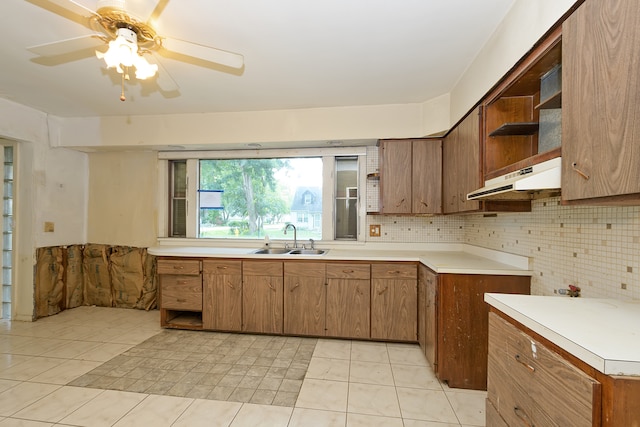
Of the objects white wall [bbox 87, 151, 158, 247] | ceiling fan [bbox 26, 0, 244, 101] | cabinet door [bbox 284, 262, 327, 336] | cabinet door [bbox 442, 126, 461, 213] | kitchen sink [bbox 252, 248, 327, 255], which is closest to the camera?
ceiling fan [bbox 26, 0, 244, 101]

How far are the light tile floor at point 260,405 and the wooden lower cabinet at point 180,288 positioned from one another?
468 millimetres

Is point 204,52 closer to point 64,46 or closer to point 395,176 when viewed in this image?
point 64,46

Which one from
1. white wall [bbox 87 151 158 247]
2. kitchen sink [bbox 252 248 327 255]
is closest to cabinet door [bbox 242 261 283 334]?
kitchen sink [bbox 252 248 327 255]

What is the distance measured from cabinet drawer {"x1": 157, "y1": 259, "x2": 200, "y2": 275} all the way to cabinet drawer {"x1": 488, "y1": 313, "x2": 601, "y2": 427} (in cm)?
272

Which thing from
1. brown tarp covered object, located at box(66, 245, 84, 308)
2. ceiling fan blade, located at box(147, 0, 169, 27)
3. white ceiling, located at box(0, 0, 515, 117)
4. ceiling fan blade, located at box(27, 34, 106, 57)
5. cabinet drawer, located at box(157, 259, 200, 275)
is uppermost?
white ceiling, located at box(0, 0, 515, 117)

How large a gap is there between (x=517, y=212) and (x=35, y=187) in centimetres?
504

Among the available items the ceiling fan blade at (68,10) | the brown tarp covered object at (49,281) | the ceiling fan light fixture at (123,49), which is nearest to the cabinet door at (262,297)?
the ceiling fan light fixture at (123,49)

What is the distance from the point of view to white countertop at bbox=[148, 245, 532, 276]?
79.4 inches

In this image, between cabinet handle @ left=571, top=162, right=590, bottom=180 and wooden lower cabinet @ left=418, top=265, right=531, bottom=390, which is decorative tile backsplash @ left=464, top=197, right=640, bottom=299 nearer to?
wooden lower cabinet @ left=418, top=265, right=531, bottom=390

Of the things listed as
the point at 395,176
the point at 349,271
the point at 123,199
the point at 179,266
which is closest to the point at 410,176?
the point at 395,176

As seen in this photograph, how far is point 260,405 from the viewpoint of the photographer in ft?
5.97

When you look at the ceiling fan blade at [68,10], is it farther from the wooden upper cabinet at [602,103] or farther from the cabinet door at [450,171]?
the cabinet door at [450,171]

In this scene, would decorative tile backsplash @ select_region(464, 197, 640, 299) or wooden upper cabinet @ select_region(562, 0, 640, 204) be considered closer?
wooden upper cabinet @ select_region(562, 0, 640, 204)

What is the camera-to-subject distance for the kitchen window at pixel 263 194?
3.38m
